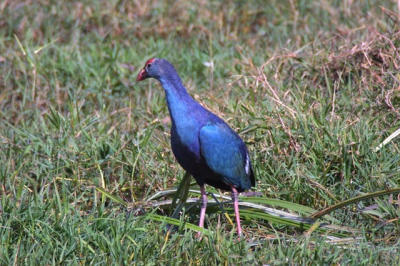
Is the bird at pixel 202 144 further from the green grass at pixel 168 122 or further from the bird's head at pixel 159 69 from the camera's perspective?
the green grass at pixel 168 122

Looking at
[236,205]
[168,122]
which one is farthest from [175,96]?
[168,122]

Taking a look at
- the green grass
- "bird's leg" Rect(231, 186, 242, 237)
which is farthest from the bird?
the green grass

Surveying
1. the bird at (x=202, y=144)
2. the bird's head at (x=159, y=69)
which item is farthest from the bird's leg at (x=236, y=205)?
the bird's head at (x=159, y=69)

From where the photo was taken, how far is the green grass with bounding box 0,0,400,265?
11.6 ft

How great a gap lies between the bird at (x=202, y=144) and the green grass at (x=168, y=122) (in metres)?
0.23

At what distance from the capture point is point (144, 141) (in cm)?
449

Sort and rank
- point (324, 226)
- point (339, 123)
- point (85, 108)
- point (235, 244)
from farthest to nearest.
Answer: point (85, 108) < point (339, 123) < point (324, 226) < point (235, 244)

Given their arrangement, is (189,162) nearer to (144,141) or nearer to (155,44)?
(144,141)

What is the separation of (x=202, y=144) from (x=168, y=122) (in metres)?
1.31

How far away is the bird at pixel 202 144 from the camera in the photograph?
371cm

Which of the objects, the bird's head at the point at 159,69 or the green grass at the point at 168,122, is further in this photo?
the bird's head at the point at 159,69

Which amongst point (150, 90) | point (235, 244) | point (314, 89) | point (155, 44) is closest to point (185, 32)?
point (155, 44)

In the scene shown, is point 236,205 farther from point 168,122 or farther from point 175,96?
point 168,122

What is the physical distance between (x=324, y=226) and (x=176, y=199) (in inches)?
31.0
